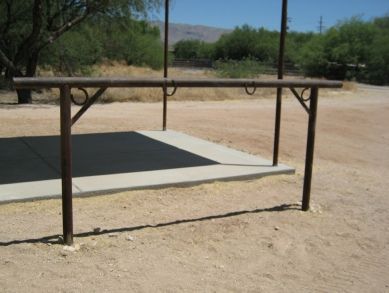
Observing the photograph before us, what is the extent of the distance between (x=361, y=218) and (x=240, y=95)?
16.9 metres

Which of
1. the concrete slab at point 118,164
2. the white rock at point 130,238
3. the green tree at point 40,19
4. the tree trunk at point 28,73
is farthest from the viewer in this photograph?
the tree trunk at point 28,73

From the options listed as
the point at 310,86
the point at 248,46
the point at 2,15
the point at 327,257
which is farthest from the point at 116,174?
the point at 248,46

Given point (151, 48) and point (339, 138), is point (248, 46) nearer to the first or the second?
point (151, 48)

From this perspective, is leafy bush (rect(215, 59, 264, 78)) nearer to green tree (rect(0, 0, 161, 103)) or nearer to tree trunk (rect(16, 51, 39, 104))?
green tree (rect(0, 0, 161, 103))

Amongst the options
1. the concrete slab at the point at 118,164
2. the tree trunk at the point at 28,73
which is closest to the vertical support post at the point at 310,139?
the concrete slab at the point at 118,164

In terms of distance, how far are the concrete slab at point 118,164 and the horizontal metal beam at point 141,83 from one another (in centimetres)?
156

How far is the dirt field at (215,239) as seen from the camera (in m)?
3.94

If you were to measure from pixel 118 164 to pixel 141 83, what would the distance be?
2.51m

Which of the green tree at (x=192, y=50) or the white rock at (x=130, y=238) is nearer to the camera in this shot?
the white rock at (x=130, y=238)

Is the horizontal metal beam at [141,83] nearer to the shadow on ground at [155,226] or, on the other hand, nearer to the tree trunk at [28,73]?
the shadow on ground at [155,226]

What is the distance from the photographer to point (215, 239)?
4836mm

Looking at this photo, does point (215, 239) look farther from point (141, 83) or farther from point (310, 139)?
point (310, 139)

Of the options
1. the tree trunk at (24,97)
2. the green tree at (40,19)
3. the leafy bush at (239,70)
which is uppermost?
the green tree at (40,19)

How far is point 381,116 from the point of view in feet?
59.5
